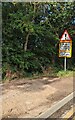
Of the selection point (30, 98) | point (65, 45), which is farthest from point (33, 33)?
point (30, 98)

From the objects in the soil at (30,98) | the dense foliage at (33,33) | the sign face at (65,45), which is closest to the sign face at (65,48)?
the sign face at (65,45)

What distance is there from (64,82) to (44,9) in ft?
Answer: 18.8

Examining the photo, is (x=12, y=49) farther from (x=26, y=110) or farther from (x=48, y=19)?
(x=26, y=110)

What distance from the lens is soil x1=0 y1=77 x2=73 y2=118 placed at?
20.2ft

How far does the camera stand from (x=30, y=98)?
7.42m

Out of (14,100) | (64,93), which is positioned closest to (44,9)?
(64,93)

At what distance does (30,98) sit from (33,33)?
253 inches

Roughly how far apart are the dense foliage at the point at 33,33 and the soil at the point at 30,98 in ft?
10.8

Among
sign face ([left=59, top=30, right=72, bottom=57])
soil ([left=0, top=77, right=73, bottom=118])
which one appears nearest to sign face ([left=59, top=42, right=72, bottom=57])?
sign face ([left=59, top=30, right=72, bottom=57])

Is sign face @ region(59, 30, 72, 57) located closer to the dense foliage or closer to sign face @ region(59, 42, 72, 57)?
sign face @ region(59, 42, 72, 57)

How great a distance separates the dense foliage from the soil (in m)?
3.28

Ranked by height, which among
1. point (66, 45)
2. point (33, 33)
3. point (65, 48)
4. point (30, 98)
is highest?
point (33, 33)

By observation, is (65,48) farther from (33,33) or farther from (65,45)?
(33,33)

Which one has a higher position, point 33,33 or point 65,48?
point 33,33
